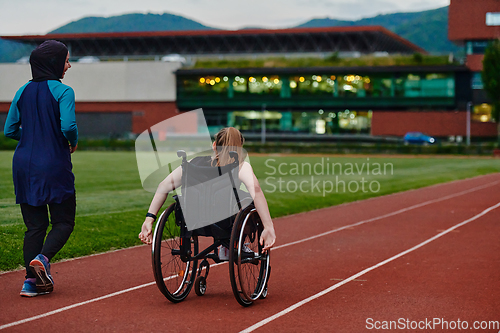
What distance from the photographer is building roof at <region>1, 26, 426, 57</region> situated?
Result: 75938mm

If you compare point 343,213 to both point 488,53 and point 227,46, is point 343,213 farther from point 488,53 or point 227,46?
point 227,46

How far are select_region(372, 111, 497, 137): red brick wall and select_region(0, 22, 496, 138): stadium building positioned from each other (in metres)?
0.10

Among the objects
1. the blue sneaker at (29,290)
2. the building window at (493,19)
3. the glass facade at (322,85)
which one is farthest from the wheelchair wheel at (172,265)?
the building window at (493,19)

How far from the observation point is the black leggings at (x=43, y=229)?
5.75 m

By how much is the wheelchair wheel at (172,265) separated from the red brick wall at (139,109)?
65.2 m

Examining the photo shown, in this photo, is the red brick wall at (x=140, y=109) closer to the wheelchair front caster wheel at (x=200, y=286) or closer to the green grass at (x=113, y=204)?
the green grass at (x=113, y=204)

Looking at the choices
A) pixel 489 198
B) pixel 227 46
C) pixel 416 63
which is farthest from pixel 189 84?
pixel 489 198

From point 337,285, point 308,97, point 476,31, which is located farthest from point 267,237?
point 308,97

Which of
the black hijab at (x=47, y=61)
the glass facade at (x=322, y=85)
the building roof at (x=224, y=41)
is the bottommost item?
the black hijab at (x=47, y=61)

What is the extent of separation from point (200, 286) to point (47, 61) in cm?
257

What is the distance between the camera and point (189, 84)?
233 ft

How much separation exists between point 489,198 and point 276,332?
14.3m

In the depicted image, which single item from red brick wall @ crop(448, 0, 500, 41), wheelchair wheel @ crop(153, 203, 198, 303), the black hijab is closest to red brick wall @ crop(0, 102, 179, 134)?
red brick wall @ crop(448, 0, 500, 41)

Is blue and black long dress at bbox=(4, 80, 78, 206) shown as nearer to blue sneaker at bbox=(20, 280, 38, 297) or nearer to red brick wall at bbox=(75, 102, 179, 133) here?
blue sneaker at bbox=(20, 280, 38, 297)
